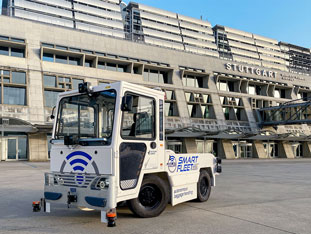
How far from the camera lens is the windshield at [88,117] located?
19.3ft

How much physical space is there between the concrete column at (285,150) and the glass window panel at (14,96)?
35.7 metres

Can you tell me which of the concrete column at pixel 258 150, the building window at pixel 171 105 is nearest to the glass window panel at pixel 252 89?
the concrete column at pixel 258 150

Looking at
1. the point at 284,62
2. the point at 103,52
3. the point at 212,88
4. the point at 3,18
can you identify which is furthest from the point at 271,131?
the point at 284,62

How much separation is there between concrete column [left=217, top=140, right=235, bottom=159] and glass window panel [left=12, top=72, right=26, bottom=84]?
2410cm

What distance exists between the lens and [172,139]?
3488cm

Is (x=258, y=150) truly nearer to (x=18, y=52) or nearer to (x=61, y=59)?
(x=61, y=59)

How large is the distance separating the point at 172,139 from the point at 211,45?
42.5 meters

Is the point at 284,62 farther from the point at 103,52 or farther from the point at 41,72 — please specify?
the point at 41,72

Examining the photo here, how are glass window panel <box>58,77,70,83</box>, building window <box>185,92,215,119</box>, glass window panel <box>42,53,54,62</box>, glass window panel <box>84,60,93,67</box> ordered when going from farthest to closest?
building window <box>185,92,215,119</box>
glass window panel <box>84,60,93,67</box>
glass window panel <box>42,53,54,62</box>
glass window panel <box>58,77,70,83</box>

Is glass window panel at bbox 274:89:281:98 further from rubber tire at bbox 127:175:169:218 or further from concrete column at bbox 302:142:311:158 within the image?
rubber tire at bbox 127:175:169:218

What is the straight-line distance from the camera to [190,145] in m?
35.2

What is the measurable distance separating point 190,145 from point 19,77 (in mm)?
19729

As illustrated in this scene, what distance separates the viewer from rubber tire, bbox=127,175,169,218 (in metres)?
6.11

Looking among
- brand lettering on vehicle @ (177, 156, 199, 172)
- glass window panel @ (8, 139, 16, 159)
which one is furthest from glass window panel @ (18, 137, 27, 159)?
brand lettering on vehicle @ (177, 156, 199, 172)
